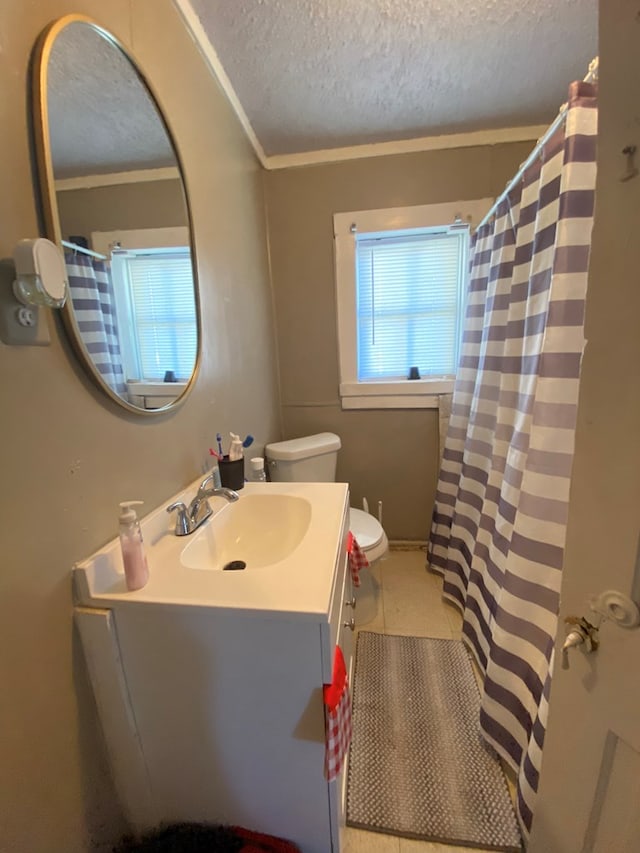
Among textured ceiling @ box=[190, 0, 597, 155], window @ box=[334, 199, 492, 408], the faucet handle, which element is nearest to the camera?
the faucet handle

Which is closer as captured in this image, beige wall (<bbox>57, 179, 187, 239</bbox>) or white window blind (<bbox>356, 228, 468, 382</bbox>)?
beige wall (<bbox>57, 179, 187, 239</bbox>)

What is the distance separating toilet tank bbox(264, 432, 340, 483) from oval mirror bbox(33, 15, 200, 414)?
81cm

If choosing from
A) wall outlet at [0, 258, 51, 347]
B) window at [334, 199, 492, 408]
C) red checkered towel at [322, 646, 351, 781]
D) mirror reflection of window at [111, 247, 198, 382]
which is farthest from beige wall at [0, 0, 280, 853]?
window at [334, 199, 492, 408]

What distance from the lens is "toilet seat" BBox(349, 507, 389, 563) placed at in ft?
5.37

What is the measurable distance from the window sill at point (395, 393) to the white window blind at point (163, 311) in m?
1.19

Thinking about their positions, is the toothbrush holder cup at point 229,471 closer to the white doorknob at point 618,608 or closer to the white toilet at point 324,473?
the white toilet at point 324,473

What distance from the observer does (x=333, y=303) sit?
7.01 ft

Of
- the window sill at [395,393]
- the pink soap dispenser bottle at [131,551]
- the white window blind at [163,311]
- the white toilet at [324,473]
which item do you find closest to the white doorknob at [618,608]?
the pink soap dispenser bottle at [131,551]

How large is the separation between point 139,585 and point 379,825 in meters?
1.02

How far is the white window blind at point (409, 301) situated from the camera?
81.9 inches

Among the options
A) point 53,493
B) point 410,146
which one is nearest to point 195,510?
point 53,493

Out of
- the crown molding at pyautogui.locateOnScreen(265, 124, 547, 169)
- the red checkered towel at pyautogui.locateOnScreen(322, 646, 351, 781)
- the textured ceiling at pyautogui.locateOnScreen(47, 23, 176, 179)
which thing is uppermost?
the crown molding at pyautogui.locateOnScreen(265, 124, 547, 169)

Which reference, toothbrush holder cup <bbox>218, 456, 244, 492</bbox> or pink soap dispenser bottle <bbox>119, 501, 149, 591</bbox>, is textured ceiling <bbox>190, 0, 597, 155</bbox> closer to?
toothbrush holder cup <bbox>218, 456, 244, 492</bbox>

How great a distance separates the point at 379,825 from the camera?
1041mm
